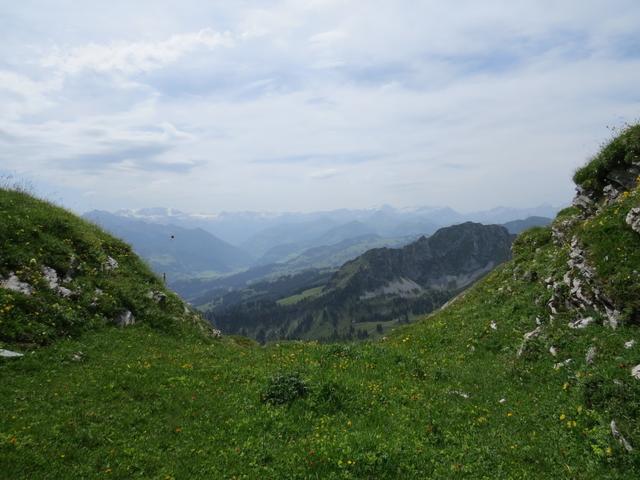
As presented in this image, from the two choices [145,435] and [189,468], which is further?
[145,435]

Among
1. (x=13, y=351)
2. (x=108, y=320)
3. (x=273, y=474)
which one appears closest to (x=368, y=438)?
(x=273, y=474)

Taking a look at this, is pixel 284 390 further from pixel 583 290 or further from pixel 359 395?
pixel 583 290

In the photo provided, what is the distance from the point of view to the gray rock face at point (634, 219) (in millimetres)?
20672

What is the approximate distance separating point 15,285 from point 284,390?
55.2 feet

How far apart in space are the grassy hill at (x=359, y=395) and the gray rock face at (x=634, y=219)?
0.10 metres

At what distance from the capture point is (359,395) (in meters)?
17.7

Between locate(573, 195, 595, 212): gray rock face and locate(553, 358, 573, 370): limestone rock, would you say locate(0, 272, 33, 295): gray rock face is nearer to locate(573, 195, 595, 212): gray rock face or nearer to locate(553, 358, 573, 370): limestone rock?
locate(553, 358, 573, 370): limestone rock

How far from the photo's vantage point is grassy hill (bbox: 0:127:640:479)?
506 inches

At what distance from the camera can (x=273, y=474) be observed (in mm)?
12461

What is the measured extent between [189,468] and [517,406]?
12.6 metres

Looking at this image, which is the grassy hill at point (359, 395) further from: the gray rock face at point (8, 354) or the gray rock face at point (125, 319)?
the gray rock face at point (125, 319)

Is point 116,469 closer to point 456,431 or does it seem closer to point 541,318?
point 456,431

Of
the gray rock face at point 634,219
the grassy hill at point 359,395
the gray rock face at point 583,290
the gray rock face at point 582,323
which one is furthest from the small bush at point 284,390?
the gray rock face at point 634,219

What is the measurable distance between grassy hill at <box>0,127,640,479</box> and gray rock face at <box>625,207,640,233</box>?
104 millimetres
